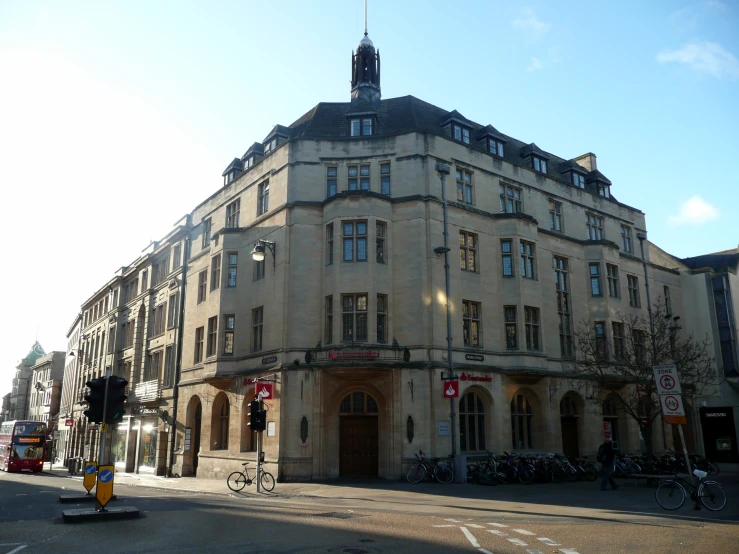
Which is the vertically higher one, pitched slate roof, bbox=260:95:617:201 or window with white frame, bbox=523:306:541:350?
pitched slate roof, bbox=260:95:617:201

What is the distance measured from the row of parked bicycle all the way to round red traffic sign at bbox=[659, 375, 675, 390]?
6.94 metres

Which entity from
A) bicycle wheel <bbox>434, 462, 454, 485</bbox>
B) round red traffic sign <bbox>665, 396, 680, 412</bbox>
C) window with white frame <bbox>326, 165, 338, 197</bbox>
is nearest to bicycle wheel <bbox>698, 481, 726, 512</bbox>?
round red traffic sign <bbox>665, 396, 680, 412</bbox>

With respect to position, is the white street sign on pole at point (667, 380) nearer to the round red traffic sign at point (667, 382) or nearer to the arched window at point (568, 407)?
the round red traffic sign at point (667, 382)

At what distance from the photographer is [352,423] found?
2511cm

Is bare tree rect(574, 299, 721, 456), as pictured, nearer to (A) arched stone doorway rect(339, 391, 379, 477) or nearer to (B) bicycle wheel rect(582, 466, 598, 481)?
(B) bicycle wheel rect(582, 466, 598, 481)

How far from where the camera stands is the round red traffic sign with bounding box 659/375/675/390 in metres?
16.1

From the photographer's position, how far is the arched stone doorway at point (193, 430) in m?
32.9

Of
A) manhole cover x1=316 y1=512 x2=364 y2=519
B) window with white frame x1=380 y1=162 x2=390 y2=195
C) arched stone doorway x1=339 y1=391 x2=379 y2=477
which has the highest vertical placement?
window with white frame x1=380 y1=162 x2=390 y2=195

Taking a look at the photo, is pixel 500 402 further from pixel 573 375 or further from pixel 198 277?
pixel 198 277

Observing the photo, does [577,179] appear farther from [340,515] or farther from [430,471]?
[340,515]

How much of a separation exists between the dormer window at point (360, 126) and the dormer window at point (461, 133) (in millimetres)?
4371

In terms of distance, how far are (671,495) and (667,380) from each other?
9.70 feet

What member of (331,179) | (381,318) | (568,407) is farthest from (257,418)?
(568,407)

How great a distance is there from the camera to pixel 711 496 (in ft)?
48.2
